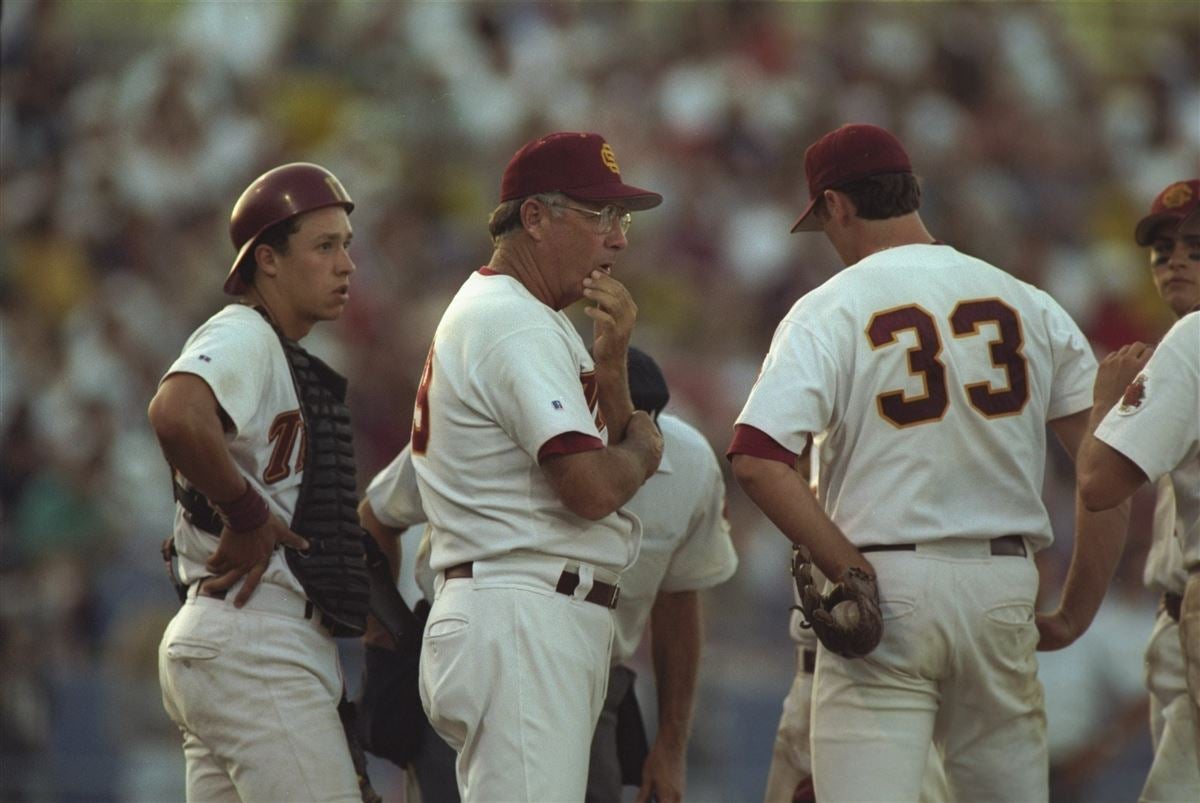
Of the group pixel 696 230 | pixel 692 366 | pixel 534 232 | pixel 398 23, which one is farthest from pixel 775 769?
pixel 398 23

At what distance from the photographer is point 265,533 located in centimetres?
368

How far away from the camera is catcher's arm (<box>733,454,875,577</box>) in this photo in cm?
352

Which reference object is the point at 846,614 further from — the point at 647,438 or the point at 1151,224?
the point at 1151,224

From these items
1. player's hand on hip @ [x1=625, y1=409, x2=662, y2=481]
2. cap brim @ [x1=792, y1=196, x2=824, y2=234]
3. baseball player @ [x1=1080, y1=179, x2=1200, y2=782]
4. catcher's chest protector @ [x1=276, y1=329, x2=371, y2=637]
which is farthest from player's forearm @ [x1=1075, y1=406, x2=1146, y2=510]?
catcher's chest protector @ [x1=276, y1=329, x2=371, y2=637]

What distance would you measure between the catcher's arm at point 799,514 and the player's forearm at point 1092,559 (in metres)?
0.87

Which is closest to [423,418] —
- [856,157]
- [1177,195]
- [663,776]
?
[856,157]

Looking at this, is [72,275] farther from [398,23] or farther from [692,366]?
[692,366]

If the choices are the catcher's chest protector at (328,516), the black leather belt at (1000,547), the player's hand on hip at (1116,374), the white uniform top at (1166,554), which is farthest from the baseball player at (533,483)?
the white uniform top at (1166,554)

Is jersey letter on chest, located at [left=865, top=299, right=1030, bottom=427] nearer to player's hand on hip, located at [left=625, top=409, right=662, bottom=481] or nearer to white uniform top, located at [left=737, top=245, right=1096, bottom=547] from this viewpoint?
white uniform top, located at [left=737, top=245, right=1096, bottom=547]

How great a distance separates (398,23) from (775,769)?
639 cm

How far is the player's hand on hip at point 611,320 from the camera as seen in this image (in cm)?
352

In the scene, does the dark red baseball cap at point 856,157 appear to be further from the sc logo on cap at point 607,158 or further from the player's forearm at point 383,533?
the player's forearm at point 383,533

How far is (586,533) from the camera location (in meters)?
3.48

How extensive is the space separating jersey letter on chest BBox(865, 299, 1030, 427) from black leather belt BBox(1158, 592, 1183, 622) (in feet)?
3.24
